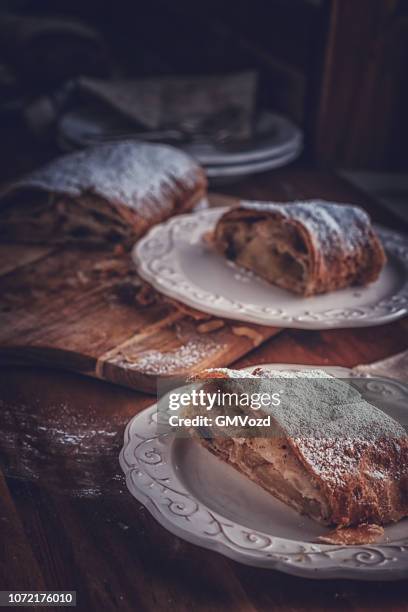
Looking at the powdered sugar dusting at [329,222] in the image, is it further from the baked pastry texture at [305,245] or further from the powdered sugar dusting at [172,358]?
the powdered sugar dusting at [172,358]

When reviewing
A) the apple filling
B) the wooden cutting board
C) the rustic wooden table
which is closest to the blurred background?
the apple filling

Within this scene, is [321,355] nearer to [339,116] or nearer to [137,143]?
[137,143]

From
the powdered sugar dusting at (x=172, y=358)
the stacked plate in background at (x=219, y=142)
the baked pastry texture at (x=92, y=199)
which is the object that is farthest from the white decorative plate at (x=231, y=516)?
the stacked plate in background at (x=219, y=142)

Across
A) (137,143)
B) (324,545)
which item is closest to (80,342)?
(324,545)

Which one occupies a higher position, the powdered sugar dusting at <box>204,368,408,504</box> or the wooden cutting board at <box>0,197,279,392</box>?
the powdered sugar dusting at <box>204,368,408,504</box>

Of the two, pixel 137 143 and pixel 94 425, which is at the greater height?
pixel 137 143

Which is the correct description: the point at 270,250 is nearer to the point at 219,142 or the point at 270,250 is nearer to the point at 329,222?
the point at 329,222

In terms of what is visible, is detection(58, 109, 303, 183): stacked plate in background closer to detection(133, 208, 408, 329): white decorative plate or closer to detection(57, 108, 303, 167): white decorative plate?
detection(57, 108, 303, 167): white decorative plate
